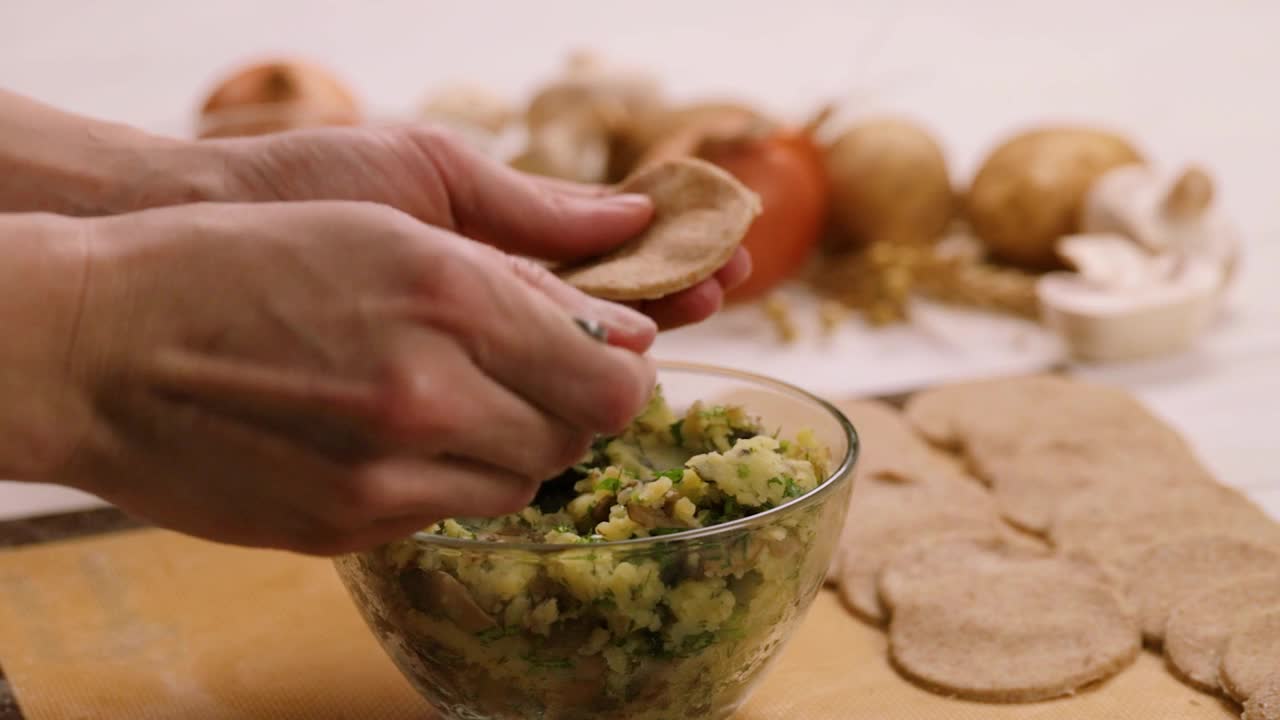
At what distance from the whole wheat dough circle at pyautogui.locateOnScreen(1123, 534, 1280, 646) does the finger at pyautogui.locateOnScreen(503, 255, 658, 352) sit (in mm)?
721

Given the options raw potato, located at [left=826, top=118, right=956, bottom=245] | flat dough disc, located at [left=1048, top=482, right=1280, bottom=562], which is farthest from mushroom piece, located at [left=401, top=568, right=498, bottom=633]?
raw potato, located at [left=826, top=118, right=956, bottom=245]

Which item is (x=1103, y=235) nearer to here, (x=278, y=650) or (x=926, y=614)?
(x=926, y=614)

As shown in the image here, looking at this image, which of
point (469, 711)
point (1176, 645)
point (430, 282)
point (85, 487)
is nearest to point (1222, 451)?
point (1176, 645)

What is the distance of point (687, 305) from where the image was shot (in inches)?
50.9

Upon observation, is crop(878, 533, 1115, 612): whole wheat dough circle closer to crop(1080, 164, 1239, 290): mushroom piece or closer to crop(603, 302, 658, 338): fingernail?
crop(603, 302, 658, 338): fingernail

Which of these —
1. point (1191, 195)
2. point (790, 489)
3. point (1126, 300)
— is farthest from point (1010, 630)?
point (1191, 195)

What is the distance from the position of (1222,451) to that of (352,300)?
140 cm

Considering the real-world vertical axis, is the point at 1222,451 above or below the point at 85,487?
below

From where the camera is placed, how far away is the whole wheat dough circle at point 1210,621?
4.12 feet

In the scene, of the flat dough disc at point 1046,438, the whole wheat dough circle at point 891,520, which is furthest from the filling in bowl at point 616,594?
the flat dough disc at point 1046,438

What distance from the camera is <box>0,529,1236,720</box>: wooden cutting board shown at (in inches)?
49.0

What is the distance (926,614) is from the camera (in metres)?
1.36

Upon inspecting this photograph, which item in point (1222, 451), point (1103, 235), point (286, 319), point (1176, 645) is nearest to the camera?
point (286, 319)

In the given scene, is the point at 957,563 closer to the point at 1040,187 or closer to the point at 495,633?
the point at 495,633
